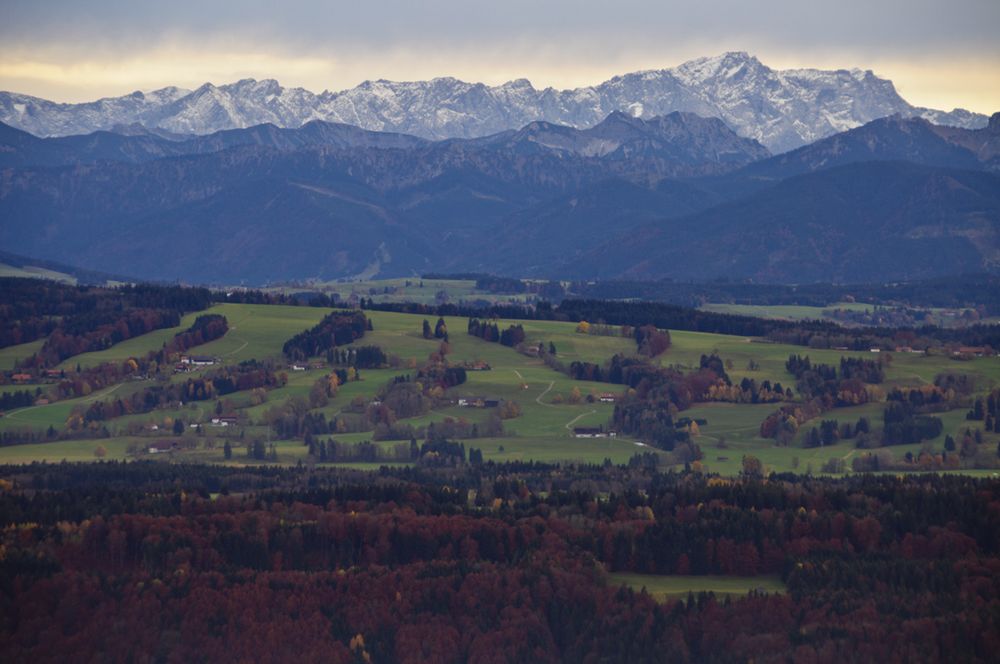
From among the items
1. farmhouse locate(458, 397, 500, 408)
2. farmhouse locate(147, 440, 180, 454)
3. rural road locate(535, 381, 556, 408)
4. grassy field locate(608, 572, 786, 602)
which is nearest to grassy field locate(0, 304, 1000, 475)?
rural road locate(535, 381, 556, 408)

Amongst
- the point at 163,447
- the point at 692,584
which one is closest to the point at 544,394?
the point at 163,447

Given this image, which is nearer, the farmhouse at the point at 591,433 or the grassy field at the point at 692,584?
the grassy field at the point at 692,584

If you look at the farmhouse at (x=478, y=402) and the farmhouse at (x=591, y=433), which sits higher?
the farmhouse at (x=478, y=402)

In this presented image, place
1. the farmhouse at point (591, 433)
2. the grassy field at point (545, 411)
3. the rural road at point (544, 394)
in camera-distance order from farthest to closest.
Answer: the rural road at point (544, 394), the farmhouse at point (591, 433), the grassy field at point (545, 411)

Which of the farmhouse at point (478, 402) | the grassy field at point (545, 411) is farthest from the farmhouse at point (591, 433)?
the farmhouse at point (478, 402)

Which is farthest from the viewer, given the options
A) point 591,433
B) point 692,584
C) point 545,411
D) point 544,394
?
point 544,394

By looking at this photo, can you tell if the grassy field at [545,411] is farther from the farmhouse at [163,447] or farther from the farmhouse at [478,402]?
the farmhouse at [163,447]

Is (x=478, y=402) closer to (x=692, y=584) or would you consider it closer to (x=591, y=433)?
(x=591, y=433)
